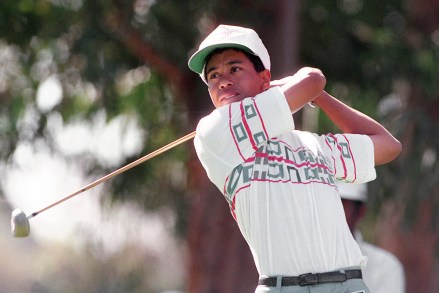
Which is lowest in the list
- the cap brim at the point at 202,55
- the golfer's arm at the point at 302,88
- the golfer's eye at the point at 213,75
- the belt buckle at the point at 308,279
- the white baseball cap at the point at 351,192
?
the belt buckle at the point at 308,279

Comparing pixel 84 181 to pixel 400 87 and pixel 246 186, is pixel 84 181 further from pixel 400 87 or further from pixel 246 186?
pixel 246 186

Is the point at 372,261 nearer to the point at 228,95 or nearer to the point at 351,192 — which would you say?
the point at 351,192

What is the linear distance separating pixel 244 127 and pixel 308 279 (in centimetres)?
54

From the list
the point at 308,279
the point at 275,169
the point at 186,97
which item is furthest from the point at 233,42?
the point at 186,97

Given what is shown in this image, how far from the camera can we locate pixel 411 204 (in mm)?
13188

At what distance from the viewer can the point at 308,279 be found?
4.43 meters

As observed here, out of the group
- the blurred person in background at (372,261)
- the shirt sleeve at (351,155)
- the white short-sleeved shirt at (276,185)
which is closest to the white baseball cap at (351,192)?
the blurred person in background at (372,261)

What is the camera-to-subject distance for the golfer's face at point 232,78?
474 cm

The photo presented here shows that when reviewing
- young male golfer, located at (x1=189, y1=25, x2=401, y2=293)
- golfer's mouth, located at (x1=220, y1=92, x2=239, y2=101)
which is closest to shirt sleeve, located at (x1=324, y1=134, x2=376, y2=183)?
young male golfer, located at (x1=189, y1=25, x2=401, y2=293)

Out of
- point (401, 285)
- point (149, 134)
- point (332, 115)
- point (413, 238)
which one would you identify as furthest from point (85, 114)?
point (332, 115)

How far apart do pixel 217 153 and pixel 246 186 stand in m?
0.17

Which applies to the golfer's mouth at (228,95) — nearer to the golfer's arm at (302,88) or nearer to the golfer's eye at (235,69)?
the golfer's eye at (235,69)

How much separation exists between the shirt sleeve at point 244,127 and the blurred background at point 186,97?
21.2 ft

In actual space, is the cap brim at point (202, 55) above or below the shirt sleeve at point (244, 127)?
above
